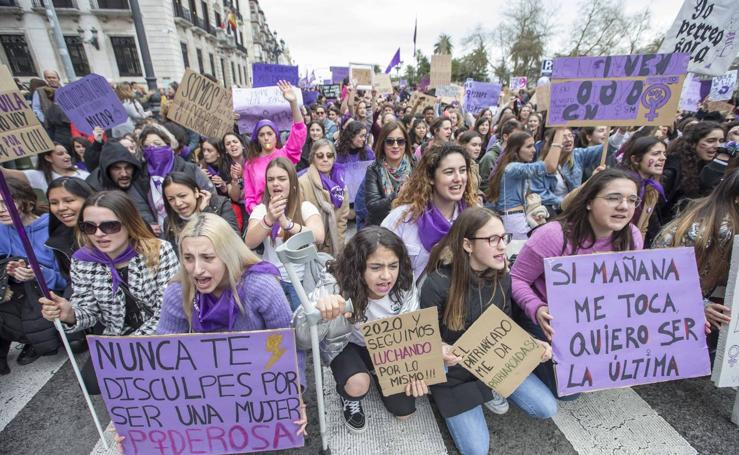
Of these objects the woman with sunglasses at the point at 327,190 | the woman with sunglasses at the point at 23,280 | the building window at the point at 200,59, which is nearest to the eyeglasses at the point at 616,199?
the woman with sunglasses at the point at 327,190

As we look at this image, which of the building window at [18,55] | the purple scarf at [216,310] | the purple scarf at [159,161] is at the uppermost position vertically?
the building window at [18,55]

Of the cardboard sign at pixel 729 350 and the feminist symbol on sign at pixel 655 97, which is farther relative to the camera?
the feminist symbol on sign at pixel 655 97

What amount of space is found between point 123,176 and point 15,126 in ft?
4.39

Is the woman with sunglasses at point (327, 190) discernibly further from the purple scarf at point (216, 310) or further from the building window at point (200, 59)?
the building window at point (200, 59)

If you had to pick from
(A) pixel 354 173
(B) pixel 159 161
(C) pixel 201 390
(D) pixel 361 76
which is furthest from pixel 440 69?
(C) pixel 201 390

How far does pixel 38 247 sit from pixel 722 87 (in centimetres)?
1378

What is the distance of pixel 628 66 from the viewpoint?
10.5 ft

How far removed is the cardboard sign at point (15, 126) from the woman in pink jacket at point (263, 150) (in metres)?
1.81

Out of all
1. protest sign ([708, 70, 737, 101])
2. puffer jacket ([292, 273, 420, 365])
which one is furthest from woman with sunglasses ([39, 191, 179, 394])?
protest sign ([708, 70, 737, 101])

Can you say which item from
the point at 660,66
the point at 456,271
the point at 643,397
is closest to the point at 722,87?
the point at 660,66

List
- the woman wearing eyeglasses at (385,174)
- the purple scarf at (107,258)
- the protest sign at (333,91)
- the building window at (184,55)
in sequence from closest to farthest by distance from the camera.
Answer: the purple scarf at (107,258)
the woman wearing eyeglasses at (385,174)
the protest sign at (333,91)
the building window at (184,55)

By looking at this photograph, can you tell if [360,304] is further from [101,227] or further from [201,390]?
[101,227]

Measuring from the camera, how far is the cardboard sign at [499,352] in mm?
2047

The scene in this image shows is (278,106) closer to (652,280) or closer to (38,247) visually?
(38,247)
